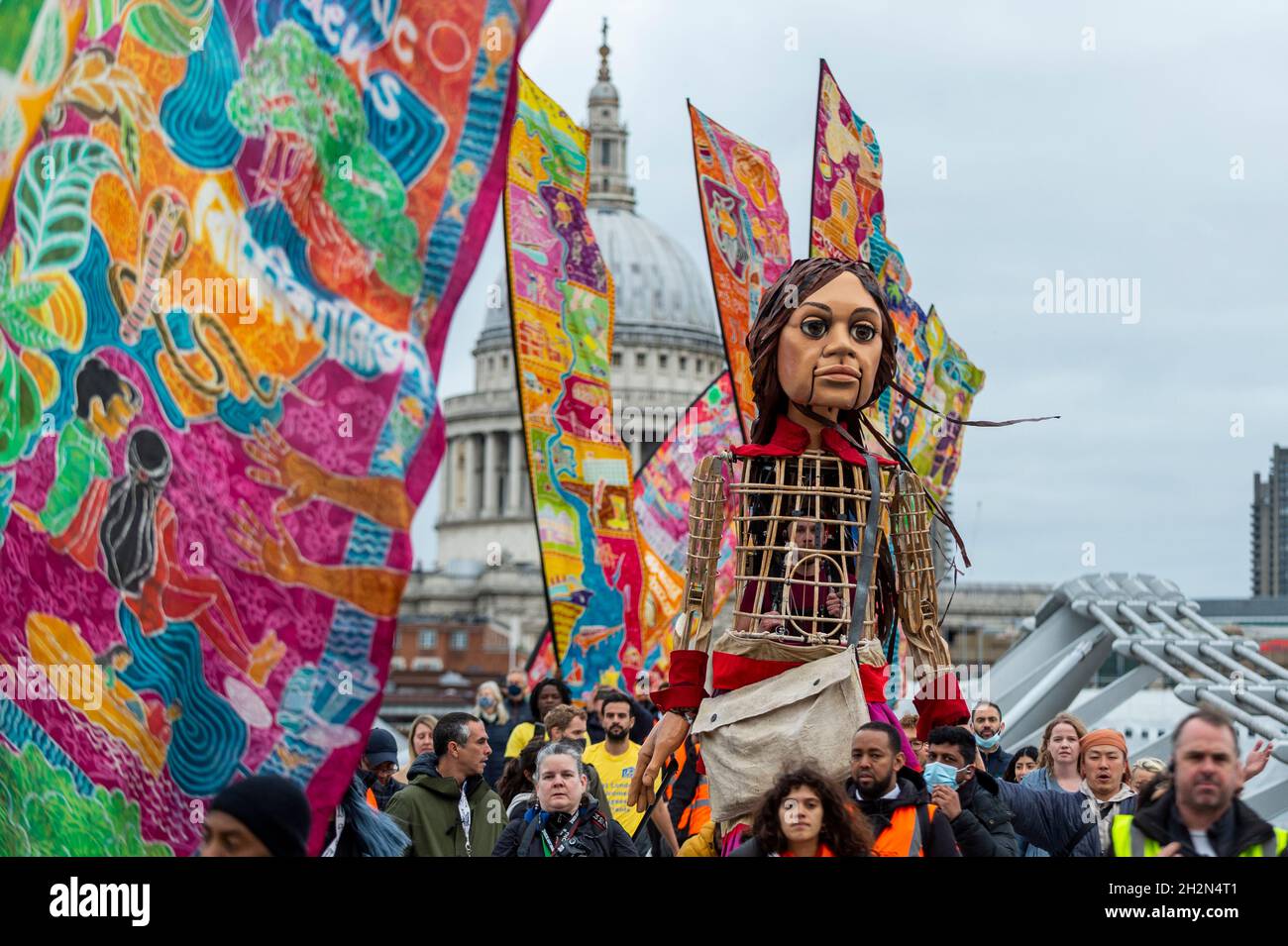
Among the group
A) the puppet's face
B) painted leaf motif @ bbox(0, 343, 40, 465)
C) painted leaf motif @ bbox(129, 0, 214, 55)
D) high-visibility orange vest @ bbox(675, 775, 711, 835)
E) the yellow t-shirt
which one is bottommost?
the yellow t-shirt

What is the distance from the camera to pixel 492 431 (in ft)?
344

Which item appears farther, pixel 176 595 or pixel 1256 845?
pixel 1256 845

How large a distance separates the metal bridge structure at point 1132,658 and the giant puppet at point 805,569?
6.81 m

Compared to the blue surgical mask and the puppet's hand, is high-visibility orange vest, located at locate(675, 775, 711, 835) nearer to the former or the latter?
the puppet's hand

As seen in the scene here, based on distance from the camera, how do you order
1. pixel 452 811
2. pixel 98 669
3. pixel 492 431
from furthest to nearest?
pixel 492 431, pixel 452 811, pixel 98 669

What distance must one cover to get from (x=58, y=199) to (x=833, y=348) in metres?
2.76

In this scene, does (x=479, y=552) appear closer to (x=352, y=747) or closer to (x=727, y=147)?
(x=727, y=147)

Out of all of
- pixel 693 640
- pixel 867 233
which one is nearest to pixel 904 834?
pixel 693 640

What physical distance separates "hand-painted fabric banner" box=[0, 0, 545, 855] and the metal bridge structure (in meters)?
9.60

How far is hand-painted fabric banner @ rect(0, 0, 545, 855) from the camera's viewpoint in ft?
14.3

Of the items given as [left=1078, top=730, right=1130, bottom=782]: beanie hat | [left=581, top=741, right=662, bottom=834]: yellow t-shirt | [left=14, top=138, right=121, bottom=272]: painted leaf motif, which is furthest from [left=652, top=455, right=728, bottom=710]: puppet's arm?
[left=581, top=741, right=662, bottom=834]: yellow t-shirt

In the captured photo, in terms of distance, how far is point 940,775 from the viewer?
7016mm
